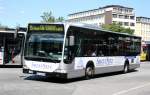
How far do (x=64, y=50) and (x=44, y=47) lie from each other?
0.94 metres

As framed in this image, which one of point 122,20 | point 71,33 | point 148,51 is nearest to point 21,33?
point 71,33

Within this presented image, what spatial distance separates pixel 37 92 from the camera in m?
13.9

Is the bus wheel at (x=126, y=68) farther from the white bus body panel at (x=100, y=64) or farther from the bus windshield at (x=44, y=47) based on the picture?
the bus windshield at (x=44, y=47)

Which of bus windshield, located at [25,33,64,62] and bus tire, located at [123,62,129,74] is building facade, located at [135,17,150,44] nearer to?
bus tire, located at [123,62,129,74]

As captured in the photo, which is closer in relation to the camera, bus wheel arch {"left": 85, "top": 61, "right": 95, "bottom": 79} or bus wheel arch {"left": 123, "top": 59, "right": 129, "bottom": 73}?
bus wheel arch {"left": 85, "top": 61, "right": 95, "bottom": 79}

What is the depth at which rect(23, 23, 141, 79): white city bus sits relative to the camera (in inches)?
682

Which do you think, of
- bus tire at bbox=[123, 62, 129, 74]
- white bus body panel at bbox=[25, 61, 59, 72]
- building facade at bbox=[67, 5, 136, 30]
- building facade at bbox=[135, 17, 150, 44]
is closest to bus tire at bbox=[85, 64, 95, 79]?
white bus body panel at bbox=[25, 61, 59, 72]

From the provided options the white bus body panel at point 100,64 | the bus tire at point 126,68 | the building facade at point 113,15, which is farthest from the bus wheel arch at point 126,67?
the building facade at point 113,15

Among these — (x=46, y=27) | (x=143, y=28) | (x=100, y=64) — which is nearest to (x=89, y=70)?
(x=100, y=64)

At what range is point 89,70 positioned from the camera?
789 inches

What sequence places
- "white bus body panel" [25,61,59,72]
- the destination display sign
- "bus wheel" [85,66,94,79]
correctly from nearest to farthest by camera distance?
1. "white bus body panel" [25,61,59,72]
2. the destination display sign
3. "bus wheel" [85,66,94,79]

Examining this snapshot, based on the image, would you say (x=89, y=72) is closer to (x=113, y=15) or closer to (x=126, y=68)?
(x=126, y=68)

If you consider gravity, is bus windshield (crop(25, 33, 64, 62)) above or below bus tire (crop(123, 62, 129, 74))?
above

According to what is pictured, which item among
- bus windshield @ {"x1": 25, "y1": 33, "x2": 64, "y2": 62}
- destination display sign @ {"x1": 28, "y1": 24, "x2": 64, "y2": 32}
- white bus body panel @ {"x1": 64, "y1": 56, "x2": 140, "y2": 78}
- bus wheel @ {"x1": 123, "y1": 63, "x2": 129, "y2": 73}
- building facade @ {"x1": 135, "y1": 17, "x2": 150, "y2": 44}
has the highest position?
building facade @ {"x1": 135, "y1": 17, "x2": 150, "y2": 44}
